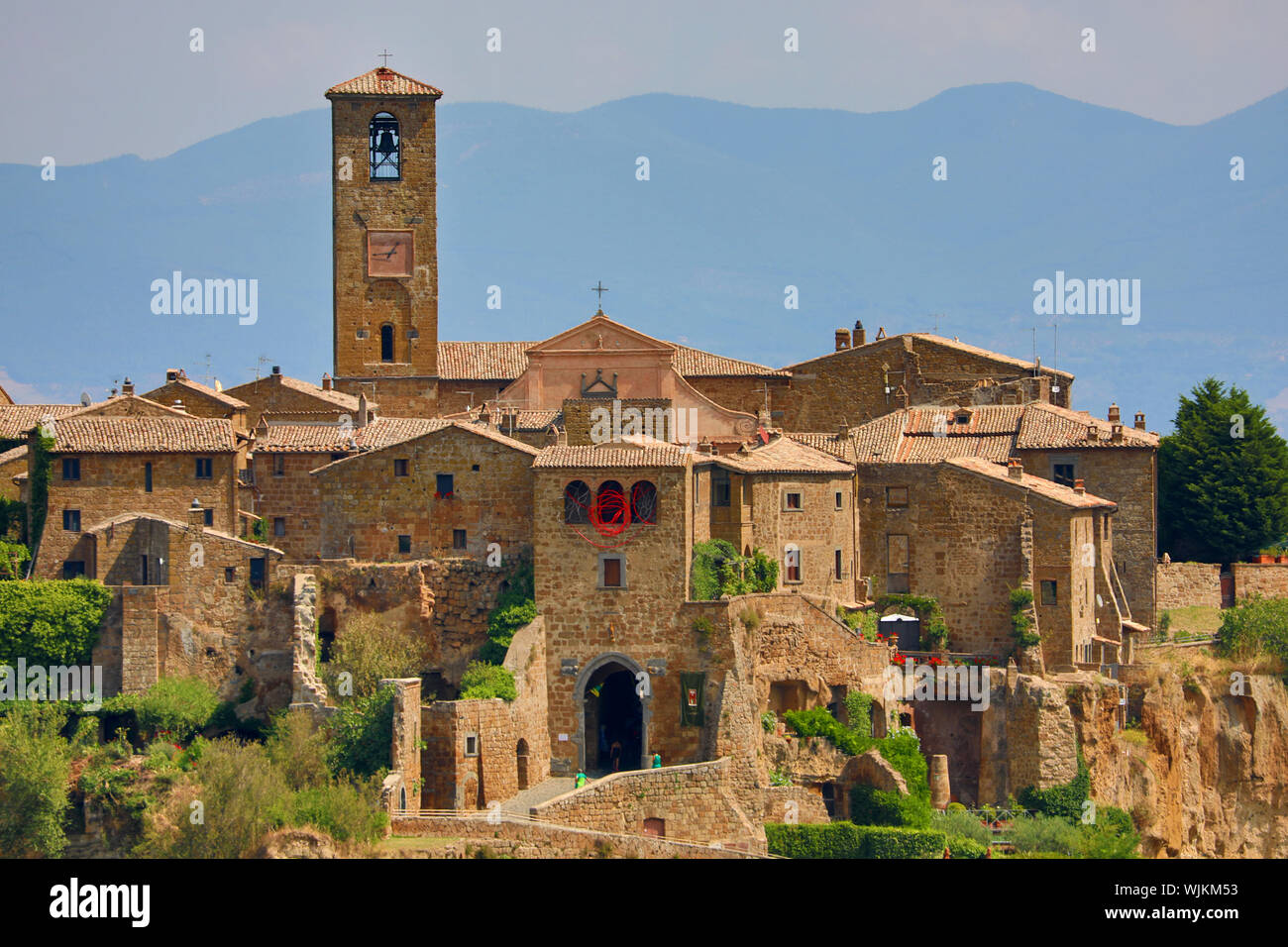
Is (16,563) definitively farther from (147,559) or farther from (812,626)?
(812,626)

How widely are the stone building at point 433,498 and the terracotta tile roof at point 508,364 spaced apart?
1611 centimetres

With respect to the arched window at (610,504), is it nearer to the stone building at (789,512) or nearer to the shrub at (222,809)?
the stone building at (789,512)

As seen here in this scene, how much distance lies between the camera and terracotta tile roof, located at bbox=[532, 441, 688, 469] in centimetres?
5538

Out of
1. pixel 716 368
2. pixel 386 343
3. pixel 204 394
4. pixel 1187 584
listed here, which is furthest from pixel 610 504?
pixel 386 343

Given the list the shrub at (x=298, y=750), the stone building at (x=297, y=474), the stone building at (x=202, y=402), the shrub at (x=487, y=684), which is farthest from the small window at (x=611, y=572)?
the stone building at (x=202, y=402)

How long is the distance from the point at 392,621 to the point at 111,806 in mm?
9069

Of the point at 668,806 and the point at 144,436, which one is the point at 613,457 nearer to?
the point at 668,806

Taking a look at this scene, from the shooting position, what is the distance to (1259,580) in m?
71.2

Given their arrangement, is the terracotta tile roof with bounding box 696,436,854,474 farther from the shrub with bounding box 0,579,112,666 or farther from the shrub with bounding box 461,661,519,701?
the shrub with bounding box 0,579,112,666

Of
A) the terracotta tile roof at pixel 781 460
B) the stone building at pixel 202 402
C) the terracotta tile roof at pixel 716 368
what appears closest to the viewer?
the terracotta tile roof at pixel 781 460

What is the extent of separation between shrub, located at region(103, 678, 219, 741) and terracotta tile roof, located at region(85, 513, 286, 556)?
421 cm

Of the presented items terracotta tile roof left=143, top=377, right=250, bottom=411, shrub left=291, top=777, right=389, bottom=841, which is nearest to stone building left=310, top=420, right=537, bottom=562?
shrub left=291, top=777, right=389, bottom=841

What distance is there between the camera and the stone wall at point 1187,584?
→ 6925cm
